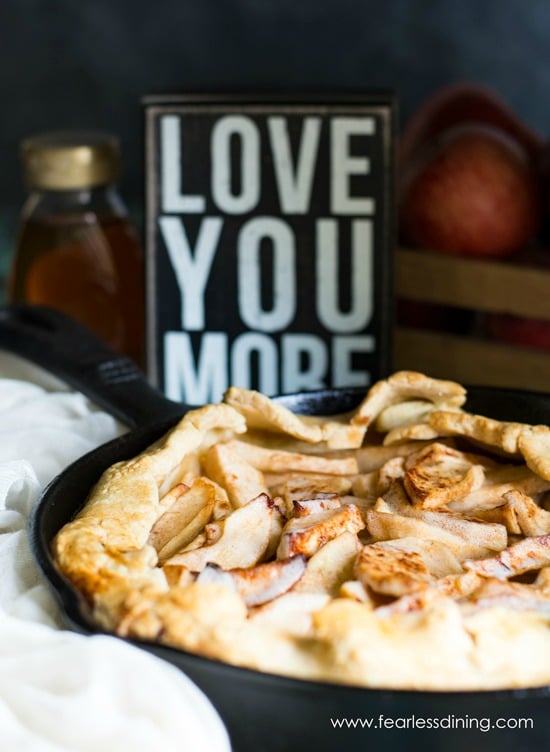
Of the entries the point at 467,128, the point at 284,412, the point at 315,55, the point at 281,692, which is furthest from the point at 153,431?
the point at 315,55

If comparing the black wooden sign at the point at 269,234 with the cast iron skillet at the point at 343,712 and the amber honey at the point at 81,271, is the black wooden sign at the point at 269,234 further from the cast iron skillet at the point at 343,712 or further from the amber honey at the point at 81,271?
the cast iron skillet at the point at 343,712

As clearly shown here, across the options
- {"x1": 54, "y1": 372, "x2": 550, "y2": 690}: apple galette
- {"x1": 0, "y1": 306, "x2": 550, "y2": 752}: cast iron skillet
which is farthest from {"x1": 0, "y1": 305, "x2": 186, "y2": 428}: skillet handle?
{"x1": 0, "y1": 306, "x2": 550, "y2": 752}: cast iron skillet

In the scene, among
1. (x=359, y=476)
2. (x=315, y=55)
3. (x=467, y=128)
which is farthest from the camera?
(x=315, y=55)

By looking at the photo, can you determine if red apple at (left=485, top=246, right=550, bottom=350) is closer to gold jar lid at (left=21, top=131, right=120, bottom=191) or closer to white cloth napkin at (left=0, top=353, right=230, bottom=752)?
gold jar lid at (left=21, top=131, right=120, bottom=191)

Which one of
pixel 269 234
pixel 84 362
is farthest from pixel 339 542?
pixel 269 234

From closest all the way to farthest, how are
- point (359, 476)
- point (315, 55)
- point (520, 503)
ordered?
1. point (520, 503)
2. point (359, 476)
3. point (315, 55)

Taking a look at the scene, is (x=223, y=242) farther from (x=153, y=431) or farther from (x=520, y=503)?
(x=520, y=503)

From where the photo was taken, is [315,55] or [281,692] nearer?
[281,692]
